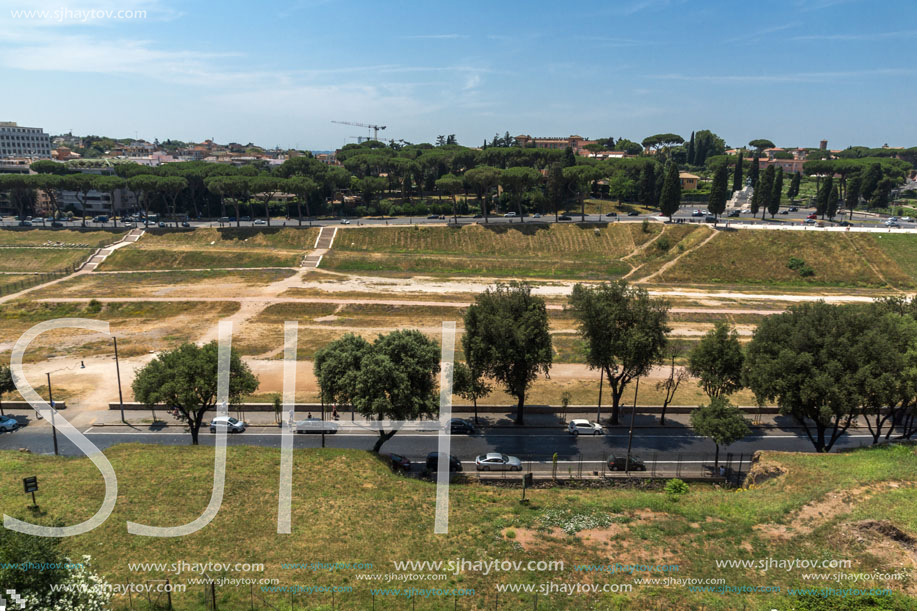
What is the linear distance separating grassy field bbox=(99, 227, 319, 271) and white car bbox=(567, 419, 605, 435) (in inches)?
2507

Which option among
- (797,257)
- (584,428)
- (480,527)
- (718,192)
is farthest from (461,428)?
(718,192)

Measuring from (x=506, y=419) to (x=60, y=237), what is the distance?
9959 cm

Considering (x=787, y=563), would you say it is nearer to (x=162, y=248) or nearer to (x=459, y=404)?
(x=459, y=404)

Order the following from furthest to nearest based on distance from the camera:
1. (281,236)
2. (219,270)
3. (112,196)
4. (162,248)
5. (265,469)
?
(112,196)
(281,236)
(162,248)
(219,270)
(265,469)

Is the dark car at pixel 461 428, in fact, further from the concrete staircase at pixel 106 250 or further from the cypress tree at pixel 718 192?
the cypress tree at pixel 718 192

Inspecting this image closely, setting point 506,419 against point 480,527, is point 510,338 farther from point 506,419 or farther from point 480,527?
point 480,527

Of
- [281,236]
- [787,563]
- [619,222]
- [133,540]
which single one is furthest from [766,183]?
[133,540]

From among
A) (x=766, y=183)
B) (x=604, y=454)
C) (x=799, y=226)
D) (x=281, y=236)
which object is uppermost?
(x=766, y=183)

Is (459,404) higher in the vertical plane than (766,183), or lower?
lower

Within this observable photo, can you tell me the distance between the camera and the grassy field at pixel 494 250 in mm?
87750

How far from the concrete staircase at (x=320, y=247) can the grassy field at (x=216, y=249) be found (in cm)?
113

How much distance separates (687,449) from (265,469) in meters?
27.4

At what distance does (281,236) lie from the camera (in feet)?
326

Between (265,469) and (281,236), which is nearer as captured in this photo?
(265,469)
